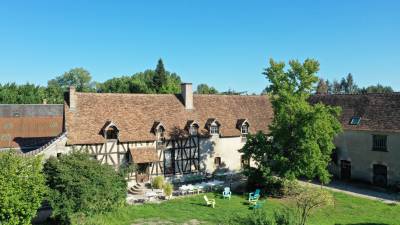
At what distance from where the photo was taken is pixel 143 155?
2945cm

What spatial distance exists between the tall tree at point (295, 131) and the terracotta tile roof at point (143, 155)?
7760 millimetres

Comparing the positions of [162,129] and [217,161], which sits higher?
[162,129]

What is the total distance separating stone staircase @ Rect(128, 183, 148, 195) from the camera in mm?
27938

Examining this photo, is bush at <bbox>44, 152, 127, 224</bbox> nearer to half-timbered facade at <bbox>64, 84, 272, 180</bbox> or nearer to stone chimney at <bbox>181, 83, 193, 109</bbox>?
half-timbered facade at <bbox>64, 84, 272, 180</bbox>

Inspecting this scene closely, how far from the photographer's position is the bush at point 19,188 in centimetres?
1608

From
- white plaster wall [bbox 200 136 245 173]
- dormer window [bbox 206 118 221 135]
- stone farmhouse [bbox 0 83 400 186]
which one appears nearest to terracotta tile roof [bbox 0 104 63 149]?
stone farmhouse [bbox 0 83 400 186]

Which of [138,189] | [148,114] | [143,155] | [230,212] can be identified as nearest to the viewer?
[230,212]

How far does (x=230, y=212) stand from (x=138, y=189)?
8.76 metres

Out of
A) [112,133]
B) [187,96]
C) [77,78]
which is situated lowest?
[112,133]

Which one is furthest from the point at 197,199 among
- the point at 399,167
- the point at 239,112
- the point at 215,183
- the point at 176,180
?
the point at 399,167

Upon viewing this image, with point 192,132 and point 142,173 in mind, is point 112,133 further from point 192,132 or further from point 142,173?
point 192,132

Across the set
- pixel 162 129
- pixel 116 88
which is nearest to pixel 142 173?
pixel 162 129

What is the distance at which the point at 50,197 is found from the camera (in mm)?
18844

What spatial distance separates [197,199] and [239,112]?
13121mm
